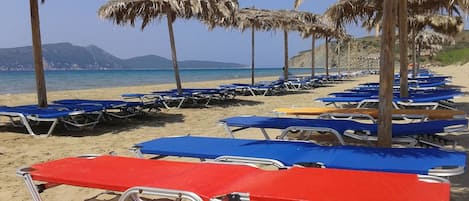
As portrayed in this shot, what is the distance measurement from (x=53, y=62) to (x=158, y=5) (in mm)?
117310

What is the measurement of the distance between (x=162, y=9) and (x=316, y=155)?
319 inches

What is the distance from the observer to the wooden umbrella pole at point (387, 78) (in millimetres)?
3949

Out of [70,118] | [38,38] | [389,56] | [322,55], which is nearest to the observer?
[389,56]

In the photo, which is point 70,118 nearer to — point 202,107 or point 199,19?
point 202,107

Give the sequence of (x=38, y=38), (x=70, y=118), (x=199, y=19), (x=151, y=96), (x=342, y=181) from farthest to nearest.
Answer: (x=199, y=19), (x=151, y=96), (x=38, y=38), (x=70, y=118), (x=342, y=181)

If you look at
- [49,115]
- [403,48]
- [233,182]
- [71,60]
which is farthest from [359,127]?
[71,60]

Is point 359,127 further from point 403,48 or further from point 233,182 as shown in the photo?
point 403,48

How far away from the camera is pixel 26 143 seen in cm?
585

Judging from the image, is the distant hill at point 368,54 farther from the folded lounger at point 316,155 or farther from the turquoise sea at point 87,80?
the folded lounger at point 316,155

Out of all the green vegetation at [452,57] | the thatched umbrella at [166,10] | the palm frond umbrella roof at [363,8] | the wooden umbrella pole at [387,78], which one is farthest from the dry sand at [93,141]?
the green vegetation at [452,57]

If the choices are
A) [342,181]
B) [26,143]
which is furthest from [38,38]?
[342,181]

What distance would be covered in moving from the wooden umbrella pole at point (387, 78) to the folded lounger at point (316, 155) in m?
0.58

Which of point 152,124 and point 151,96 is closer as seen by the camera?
point 152,124

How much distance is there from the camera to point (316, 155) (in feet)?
10.7
